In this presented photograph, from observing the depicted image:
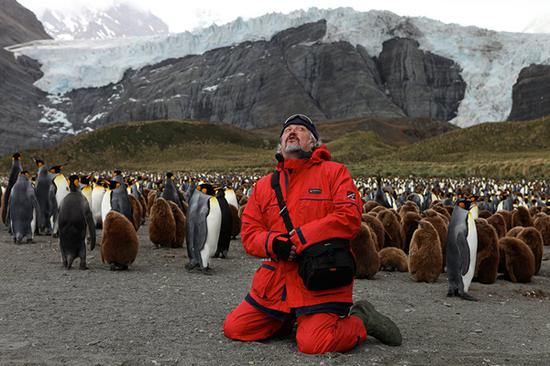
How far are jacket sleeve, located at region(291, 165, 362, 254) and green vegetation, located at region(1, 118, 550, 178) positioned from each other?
33.4 m

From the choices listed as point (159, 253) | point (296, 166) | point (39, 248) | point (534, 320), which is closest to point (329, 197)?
point (296, 166)

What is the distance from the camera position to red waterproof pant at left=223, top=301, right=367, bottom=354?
3.82 metres

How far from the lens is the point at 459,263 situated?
6359mm

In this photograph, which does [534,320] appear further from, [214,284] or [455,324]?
[214,284]

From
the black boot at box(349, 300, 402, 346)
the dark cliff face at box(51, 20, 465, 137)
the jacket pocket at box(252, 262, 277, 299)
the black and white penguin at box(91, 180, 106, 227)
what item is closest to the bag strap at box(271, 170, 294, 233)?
the jacket pocket at box(252, 262, 277, 299)

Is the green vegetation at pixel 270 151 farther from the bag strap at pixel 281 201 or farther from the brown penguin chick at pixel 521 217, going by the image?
the bag strap at pixel 281 201

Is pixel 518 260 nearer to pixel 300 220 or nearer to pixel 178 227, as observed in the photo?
pixel 300 220

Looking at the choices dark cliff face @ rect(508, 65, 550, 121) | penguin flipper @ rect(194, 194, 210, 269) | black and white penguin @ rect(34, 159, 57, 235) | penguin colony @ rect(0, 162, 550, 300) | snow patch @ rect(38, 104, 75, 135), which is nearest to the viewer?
penguin colony @ rect(0, 162, 550, 300)

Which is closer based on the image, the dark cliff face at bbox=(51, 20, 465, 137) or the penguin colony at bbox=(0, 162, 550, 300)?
the penguin colony at bbox=(0, 162, 550, 300)

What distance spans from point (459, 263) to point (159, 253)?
484 centimetres

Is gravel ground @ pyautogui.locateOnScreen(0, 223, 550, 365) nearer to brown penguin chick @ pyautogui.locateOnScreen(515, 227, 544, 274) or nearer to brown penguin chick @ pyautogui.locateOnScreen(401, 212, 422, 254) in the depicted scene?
brown penguin chick @ pyautogui.locateOnScreen(515, 227, 544, 274)

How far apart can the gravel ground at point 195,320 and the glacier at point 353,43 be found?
82.9 m

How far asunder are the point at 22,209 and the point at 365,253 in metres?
6.02

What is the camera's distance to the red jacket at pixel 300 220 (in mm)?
3930
